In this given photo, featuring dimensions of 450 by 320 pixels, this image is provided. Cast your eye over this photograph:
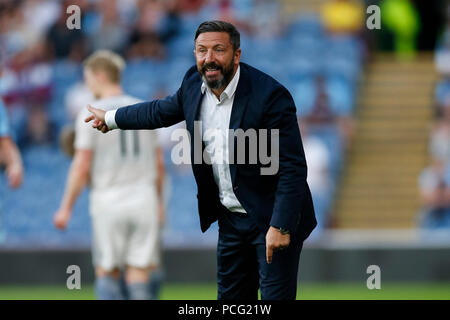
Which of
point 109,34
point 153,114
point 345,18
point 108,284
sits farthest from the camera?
point 345,18

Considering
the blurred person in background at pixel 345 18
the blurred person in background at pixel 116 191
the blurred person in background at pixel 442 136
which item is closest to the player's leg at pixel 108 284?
the blurred person in background at pixel 116 191

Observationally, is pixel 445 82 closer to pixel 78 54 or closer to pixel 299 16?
pixel 299 16

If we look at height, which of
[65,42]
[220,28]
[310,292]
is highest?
[65,42]

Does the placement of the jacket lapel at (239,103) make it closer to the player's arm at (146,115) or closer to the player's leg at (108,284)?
the player's arm at (146,115)

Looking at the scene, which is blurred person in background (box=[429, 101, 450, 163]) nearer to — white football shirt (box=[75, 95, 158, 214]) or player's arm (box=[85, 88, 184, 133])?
white football shirt (box=[75, 95, 158, 214])

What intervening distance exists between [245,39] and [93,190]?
828cm

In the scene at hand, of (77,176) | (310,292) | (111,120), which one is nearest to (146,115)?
(111,120)

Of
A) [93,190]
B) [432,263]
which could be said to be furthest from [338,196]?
[93,190]

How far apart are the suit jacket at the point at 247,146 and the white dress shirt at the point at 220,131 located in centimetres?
4

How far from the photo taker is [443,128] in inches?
599

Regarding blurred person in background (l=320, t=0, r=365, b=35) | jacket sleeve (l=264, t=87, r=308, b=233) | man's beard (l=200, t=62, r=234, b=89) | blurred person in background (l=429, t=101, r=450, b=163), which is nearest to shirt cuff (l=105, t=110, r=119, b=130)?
man's beard (l=200, t=62, r=234, b=89)

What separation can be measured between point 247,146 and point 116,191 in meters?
2.96

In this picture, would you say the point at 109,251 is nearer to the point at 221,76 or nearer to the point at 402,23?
the point at 221,76

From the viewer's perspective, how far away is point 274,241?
20.5ft
